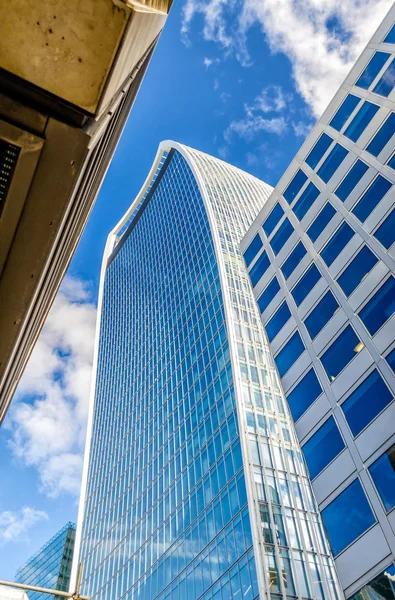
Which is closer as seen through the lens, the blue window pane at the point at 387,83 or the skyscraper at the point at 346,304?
the skyscraper at the point at 346,304

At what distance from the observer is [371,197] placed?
20.1 metres

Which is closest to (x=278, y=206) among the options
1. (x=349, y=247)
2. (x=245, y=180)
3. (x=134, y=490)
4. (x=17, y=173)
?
(x=349, y=247)

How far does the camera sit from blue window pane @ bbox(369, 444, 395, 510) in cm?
1334

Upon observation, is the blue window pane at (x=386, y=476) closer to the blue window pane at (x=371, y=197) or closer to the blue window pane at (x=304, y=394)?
the blue window pane at (x=304, y=394)

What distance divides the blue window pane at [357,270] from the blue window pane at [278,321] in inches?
146

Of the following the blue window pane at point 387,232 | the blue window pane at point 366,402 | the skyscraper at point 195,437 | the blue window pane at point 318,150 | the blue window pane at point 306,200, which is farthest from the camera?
the skyscraper at point 195,437

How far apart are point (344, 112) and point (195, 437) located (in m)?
40.5

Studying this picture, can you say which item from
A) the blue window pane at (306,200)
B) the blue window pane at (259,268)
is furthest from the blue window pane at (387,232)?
the blue window pane at (259,268)

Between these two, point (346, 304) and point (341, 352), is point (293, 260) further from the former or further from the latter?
point (341, 352)

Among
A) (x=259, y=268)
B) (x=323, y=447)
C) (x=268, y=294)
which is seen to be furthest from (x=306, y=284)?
(x=323, y=447)

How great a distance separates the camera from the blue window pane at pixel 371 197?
19.5m

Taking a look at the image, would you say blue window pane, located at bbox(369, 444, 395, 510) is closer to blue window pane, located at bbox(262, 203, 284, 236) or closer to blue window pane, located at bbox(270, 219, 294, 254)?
blue window pane, located at bbox(270, 219, 294, 254)

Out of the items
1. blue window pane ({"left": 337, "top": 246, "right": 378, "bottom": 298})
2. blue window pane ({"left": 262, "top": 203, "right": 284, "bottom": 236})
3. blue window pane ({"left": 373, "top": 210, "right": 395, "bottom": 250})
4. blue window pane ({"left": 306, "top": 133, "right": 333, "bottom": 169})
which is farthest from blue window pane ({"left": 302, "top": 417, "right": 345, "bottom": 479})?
blue window pane ({"left": 306, "top": 133, "right": 333, "bottom": 169})

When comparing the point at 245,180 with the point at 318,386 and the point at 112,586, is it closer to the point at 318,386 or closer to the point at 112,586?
the point at 112,586
